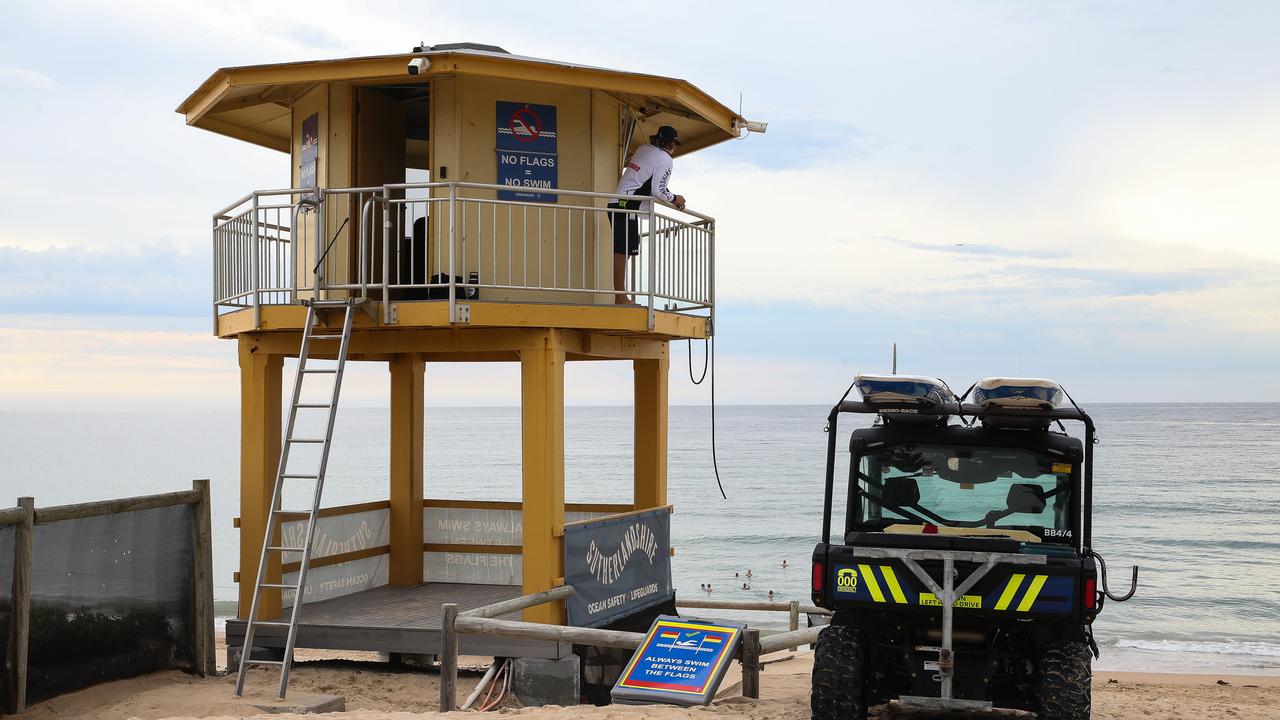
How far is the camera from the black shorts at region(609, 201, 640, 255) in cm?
1225

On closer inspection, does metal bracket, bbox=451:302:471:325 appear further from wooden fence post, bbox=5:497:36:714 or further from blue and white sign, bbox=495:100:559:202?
wooden fence post, bbox=5:497:36:714

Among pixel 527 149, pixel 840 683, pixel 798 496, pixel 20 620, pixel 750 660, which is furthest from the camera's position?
pixel 798 496

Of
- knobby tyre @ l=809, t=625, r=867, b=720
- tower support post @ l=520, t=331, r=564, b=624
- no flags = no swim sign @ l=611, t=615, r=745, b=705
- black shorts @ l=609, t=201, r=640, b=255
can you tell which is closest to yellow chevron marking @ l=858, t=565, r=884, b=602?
knobby tyre @ l=809, t=625, r=867, b=720

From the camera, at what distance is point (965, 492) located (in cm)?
793

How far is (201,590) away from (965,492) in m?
7.38

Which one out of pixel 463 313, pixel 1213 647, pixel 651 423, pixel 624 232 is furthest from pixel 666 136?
pixel 1213 647

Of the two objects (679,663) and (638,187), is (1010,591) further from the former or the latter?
(638,187)

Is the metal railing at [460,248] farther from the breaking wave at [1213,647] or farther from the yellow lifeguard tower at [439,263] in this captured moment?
the breaking wave at [1213,647]

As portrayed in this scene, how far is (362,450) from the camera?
116000 millimetres

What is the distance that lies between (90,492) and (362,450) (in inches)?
1910

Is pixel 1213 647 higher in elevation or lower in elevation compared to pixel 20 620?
lower

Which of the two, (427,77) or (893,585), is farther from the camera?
(427,77)

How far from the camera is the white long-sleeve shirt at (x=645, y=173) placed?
1212cm

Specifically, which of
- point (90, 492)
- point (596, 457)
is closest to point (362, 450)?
point (596, 457)
